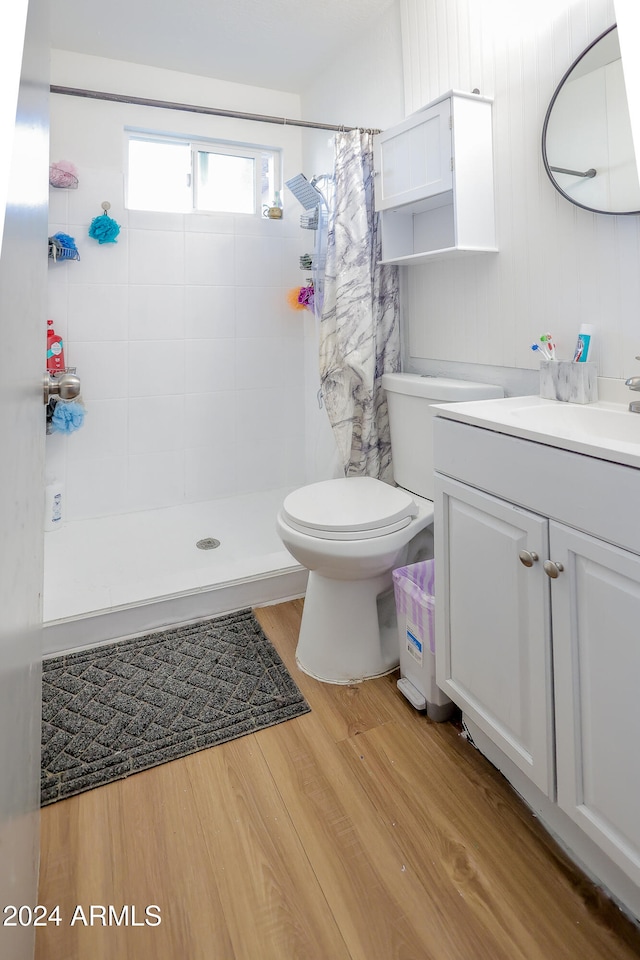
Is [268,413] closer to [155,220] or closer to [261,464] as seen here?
[261,464]

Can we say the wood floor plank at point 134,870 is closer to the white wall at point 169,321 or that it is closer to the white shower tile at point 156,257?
the white wall at point 169,321

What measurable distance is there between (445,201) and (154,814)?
1940 millimetres

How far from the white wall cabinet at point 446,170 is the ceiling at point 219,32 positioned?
68 centimetres

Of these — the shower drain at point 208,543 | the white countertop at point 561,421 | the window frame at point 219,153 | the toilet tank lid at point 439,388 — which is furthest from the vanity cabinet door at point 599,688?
the window frame at point 219,153

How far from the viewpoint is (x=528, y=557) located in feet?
3.34

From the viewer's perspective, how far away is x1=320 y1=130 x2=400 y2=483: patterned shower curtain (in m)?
1.92

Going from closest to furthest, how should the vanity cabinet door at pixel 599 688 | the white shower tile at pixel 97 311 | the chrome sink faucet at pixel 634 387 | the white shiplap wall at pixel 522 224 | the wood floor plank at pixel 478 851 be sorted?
1. the vanity cabinet door at pixel 599 688
2. the wood floor plank at pixel 478 851
3. the chrome sink faucet at pixel 634 387
4. the white shiplap wall at pixel 522 224
5. the white shower tile at pixel 97 311

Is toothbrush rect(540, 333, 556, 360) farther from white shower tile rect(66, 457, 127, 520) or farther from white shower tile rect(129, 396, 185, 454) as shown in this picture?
white shower tile rect(66, 457, 127, 520)

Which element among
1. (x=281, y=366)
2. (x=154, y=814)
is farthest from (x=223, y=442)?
(x=154, y=814)

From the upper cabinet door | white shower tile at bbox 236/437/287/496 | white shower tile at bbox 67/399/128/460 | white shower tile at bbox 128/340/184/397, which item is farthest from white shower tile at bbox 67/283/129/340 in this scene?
the upper cabinet door

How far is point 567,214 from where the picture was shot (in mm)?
1377

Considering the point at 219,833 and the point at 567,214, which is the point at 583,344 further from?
the point at 219,833

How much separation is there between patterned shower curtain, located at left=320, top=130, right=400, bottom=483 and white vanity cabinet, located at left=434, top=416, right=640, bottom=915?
A: 74 centimetres

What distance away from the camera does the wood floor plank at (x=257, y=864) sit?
37.7 inches
